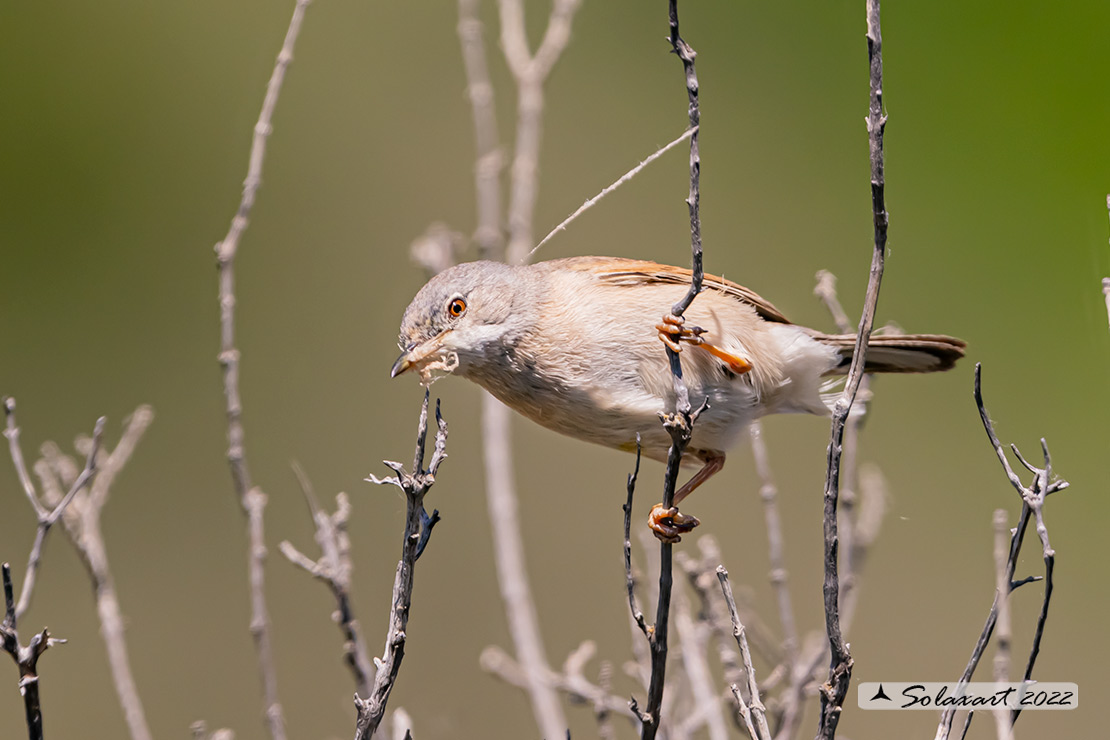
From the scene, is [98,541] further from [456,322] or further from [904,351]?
[904,351]

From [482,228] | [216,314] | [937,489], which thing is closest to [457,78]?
[216,314]

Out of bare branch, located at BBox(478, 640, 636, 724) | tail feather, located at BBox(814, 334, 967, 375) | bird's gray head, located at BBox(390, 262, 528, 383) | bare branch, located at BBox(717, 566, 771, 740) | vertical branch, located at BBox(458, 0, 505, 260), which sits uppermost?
vertical branch, located at BBox(458, 0, 505, 260)

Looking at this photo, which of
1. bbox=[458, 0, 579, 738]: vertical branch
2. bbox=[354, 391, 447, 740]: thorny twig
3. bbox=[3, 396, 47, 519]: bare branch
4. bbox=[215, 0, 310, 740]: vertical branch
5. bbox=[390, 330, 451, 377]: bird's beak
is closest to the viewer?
bbox=[354, 391, 447, 740]: thorny twig

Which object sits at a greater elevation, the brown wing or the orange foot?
the brown wing

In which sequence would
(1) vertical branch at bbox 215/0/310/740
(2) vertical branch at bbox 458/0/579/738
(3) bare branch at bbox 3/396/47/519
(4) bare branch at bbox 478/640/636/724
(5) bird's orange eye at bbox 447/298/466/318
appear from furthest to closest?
(2) vertical branch at bbox 458/0/579/738
(5) bird's orange eye at bbox 447/298/466/318
(4) bare branch at bbox 478/640/636/724
(1) vertical branch at bbox 215/0/310/740
(3) bare branch at bbox 3/396/47/519

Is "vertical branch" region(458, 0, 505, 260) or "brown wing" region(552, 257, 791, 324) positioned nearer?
"brown wing" region(552, 257, 791, 324)

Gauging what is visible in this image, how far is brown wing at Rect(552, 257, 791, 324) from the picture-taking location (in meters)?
2.97

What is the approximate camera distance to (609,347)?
275 centimetres

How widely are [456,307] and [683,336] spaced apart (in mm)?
664

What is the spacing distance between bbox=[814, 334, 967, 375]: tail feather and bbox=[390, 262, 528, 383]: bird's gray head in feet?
3.27

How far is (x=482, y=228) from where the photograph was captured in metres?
4.07

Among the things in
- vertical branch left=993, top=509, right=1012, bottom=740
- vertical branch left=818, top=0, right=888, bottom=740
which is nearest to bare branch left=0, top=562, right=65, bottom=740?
vertical branch left=818, top=0, right=888, bottom=740

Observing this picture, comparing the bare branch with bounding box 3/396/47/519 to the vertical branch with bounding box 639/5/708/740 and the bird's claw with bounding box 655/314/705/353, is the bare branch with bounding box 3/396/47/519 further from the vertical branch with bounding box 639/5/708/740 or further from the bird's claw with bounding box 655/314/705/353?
the bird's claw with bounding box 655/314/705/353

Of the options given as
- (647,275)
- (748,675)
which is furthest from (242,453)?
(748,675)
